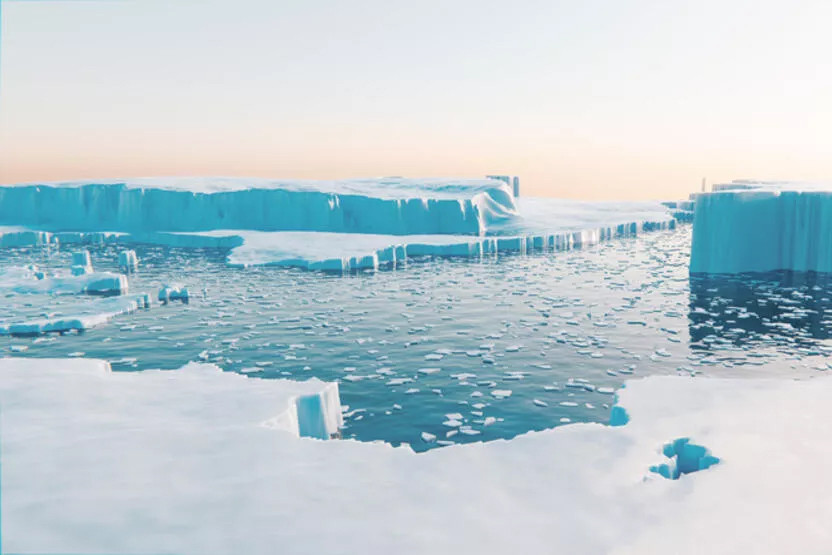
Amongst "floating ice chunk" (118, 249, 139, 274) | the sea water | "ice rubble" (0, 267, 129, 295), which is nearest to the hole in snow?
the sea water

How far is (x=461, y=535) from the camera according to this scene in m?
4.04

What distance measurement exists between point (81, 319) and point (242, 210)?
2210 centimetres

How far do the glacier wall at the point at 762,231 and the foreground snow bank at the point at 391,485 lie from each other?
13.8 meters

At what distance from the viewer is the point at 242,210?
35500 millimetres

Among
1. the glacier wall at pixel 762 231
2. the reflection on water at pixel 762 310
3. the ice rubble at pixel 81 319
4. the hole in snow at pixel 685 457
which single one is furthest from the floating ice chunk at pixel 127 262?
the hole in snow at pixel 685 457

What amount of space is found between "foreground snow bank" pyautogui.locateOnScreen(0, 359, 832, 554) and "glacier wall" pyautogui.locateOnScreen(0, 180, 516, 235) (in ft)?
90.9

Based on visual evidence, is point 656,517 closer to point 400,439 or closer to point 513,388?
point 400,439

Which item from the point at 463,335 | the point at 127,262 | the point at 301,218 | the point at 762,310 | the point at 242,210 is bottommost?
the point at 762,310

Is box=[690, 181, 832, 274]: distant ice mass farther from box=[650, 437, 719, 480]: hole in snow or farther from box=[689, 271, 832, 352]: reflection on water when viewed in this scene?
box=[650, 437, 719, 480]: hole in snow

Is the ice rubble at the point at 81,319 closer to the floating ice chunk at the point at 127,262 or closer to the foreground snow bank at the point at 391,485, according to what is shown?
the floating ice chunk at the point at 127,262

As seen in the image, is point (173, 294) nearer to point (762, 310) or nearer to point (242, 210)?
point (762, 310)

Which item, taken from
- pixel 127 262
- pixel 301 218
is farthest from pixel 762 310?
pixel 301 218

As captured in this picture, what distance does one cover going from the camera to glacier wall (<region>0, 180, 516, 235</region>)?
3403 centimetres

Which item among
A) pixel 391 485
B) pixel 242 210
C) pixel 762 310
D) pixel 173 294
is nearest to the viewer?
pixel 391 485
